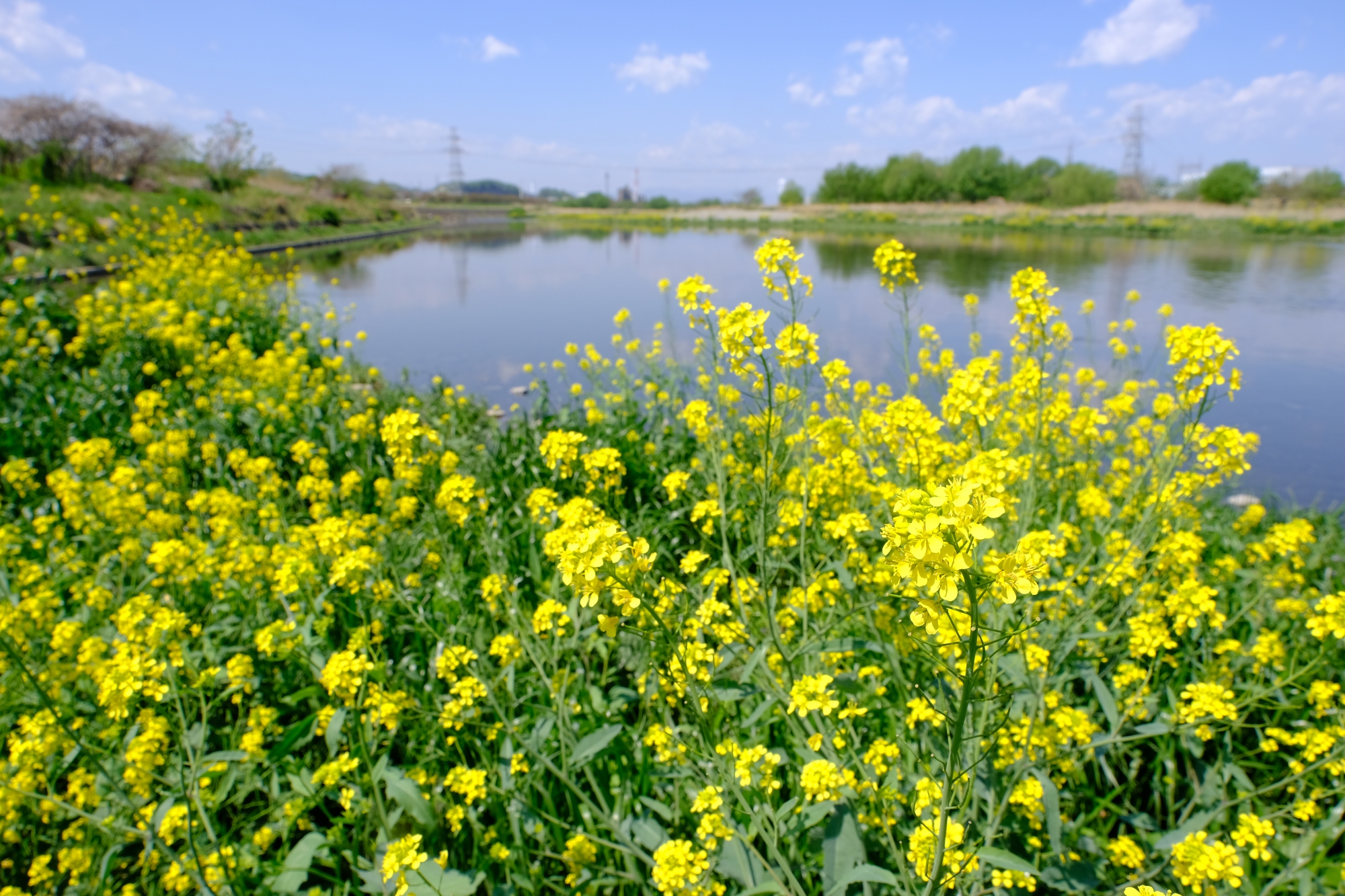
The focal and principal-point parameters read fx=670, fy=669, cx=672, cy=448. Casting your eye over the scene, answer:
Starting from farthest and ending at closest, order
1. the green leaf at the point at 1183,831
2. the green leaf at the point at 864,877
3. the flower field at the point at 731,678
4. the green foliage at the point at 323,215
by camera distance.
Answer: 1. the green foliage at the point at 323,215
2. the green leaf at the point at 1183,831
3. the flower field at the point at 731,678
4. the green leaf at the point at 864,877

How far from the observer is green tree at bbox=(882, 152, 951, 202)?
53.1 metres

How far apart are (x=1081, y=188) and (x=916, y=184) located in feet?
40.7

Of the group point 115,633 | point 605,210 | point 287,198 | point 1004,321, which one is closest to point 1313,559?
point 115,633

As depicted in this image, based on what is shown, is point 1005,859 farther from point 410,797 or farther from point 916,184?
point 916,184

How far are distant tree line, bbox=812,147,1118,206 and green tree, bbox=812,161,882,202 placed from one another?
58mm

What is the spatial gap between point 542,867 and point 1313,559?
3.08 m

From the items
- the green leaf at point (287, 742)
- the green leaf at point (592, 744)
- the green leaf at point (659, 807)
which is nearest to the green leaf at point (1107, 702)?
the green leaf at point (659, 807)

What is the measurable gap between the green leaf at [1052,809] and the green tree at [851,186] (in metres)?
60.4

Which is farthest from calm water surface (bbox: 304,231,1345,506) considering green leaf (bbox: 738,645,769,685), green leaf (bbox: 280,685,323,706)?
green leaf (bbox: 280,685,323,706)

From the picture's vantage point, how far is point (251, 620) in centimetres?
236

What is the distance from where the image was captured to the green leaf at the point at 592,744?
5.40 ft

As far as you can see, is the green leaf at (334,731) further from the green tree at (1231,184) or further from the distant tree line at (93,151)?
the green tree at (1231,184)

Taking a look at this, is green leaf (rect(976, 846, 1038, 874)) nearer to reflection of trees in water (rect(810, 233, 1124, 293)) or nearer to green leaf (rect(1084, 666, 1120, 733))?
green leaf (rect(1084, 666, 1120, 733))

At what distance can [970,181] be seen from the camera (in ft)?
167
